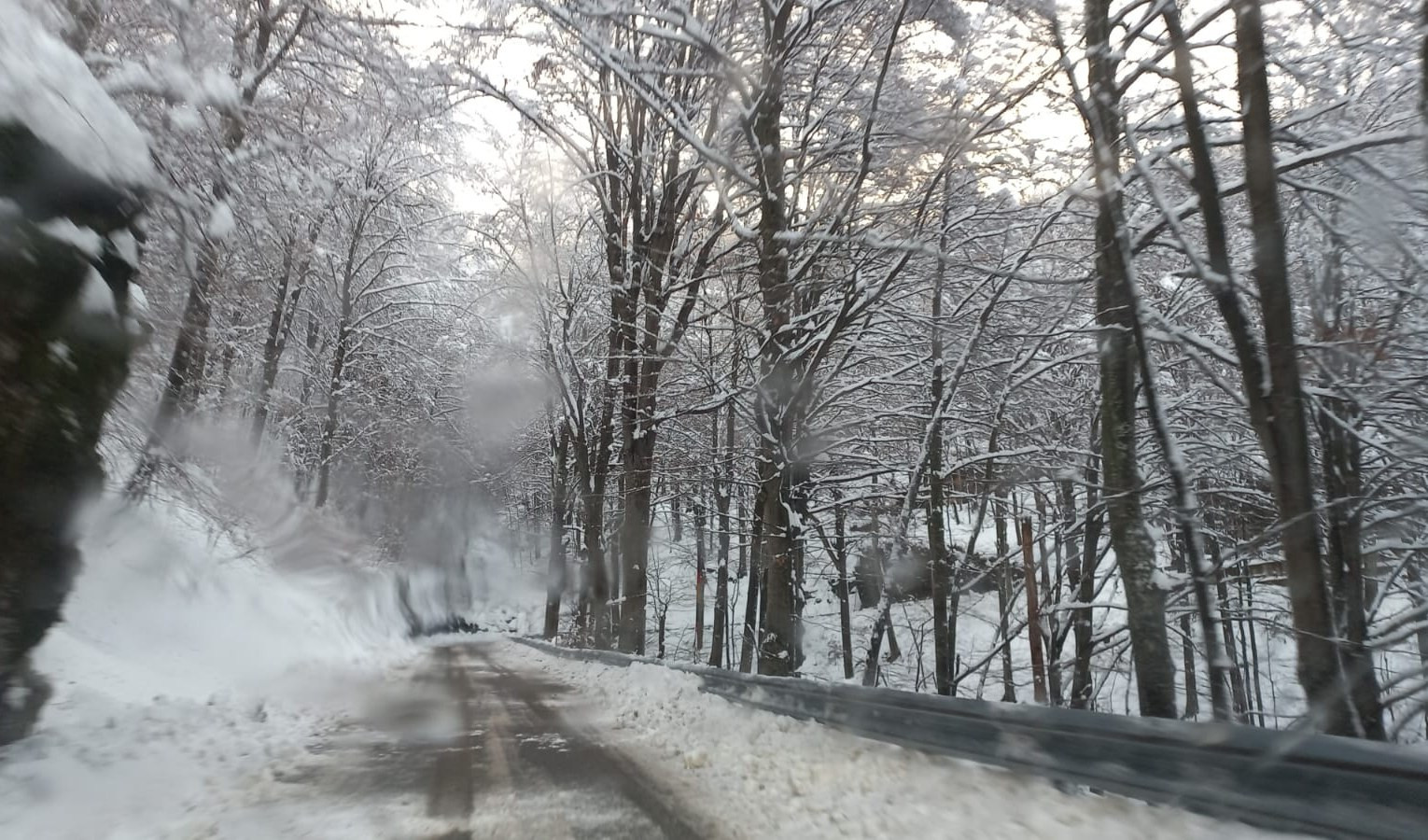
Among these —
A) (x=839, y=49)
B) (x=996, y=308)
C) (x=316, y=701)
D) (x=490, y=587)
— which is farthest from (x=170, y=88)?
(x=490, y=587)

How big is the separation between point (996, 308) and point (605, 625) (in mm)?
13554

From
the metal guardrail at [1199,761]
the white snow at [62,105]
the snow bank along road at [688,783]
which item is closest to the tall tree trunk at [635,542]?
the snow bank along road at [688,783]

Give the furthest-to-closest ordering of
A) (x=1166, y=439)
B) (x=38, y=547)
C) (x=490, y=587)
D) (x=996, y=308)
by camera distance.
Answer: (x=490, y=587), (x=996, y=308), (x=1166, y=439), (x=38, y=547)

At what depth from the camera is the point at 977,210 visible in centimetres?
1053

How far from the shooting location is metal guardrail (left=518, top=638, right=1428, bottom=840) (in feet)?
8.49

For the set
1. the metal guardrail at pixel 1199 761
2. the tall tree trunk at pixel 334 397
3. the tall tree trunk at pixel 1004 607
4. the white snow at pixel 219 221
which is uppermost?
the tall tree trunk at pixel 334 397

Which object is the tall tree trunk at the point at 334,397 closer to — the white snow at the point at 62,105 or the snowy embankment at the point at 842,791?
the white snow at the point at 62,105

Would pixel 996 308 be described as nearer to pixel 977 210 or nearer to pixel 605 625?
pixel 977 210

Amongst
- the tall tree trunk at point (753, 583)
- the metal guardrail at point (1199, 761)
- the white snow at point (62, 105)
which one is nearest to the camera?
the metal guardrail at point (1199, 761)

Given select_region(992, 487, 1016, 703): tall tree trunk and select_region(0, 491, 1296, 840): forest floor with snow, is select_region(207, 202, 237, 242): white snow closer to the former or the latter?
select_region(0, 491, 1296, 840): forest floor with snow

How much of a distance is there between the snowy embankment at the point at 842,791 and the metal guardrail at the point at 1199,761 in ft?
0.29

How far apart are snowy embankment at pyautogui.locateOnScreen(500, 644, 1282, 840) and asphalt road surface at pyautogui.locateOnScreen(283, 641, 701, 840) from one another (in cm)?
36

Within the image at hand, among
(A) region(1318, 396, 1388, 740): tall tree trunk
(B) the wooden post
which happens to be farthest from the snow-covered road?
(A) region(1318, 396, 1388, 740): tall tree trunk

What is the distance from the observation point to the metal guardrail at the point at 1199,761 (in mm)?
2588
